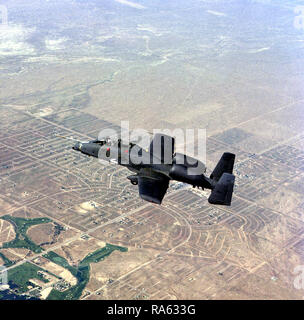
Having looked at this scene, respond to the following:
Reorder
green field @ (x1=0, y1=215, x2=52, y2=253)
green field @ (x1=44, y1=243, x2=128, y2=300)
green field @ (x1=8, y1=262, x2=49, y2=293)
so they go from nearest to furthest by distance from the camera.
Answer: green field @ (x1=44, y1=243, x2=128, y2=300) < green field @ (x1=8, y1=262, x2=49, y2=293) < green field @ (x1=0, y1=215, x2=52, y2=253)

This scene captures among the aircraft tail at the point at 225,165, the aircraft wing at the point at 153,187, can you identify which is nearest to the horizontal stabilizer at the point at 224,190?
the aircraft tail at the point at 225,165

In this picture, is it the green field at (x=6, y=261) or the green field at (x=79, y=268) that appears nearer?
the green field at (x=79, y=268)

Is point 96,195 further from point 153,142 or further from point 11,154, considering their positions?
point 153,142

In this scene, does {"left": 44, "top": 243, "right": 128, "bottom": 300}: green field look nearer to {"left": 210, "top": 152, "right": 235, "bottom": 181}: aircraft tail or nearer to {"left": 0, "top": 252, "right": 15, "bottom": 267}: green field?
{"left": 0, "top": 252, "right": 15, "bottom": 267}: green field

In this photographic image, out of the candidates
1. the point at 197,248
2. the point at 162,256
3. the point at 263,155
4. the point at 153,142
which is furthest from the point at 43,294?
the point at 263,155

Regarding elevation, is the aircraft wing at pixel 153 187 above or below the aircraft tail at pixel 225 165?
below

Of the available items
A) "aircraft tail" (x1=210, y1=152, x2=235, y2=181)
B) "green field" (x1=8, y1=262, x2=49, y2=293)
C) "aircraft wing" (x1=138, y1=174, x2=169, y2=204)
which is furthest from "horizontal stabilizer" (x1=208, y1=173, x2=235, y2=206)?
"green field" (x1=8, y1=262, x2=49, y2=293)

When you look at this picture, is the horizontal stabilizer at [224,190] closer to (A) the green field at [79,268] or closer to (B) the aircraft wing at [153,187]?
(B) the aircraft wing at [153,187]

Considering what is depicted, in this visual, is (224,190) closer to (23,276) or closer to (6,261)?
(23,276)

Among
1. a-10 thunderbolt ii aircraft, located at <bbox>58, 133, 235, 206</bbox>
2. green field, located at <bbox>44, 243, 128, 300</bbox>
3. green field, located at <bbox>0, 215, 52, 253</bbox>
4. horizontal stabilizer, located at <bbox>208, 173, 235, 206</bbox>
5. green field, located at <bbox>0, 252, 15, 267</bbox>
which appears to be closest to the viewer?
horizontal stabilizer, located at <bbox>208, 173, 235, 206</bbox>
